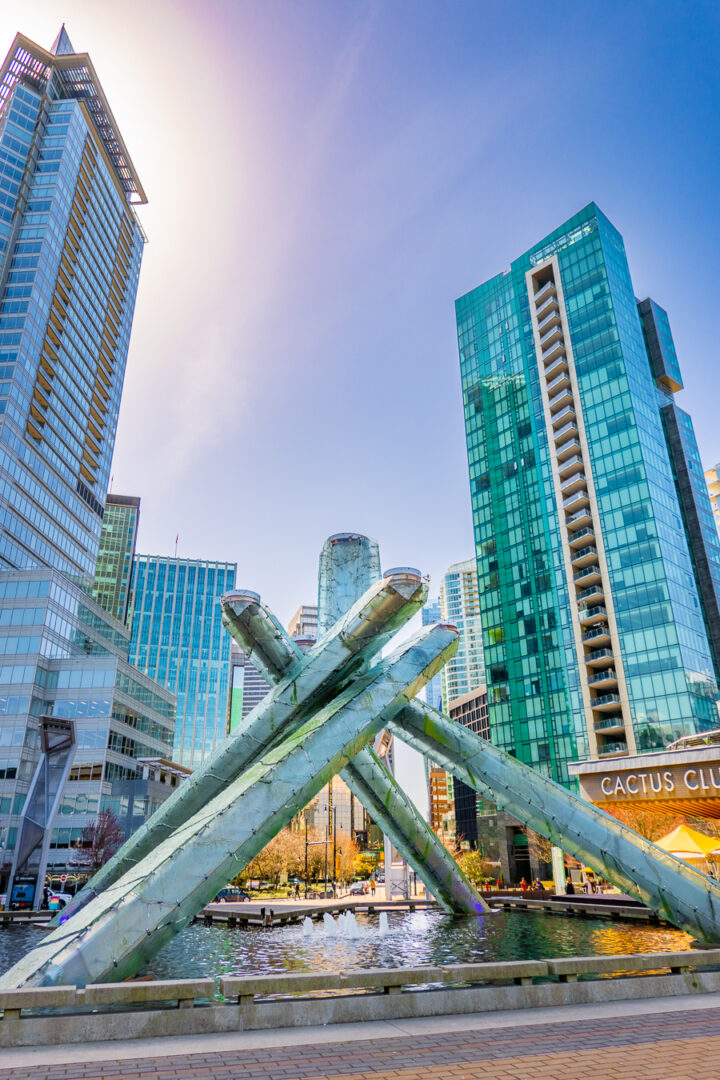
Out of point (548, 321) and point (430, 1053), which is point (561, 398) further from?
point (430, 1053)

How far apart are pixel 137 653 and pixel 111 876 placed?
531 ft

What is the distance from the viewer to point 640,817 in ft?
160

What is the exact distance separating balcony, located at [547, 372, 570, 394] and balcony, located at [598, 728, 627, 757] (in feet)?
132

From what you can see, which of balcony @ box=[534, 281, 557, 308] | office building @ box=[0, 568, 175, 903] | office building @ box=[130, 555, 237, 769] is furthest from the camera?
office building @ box=[130, 555, 237, 769]

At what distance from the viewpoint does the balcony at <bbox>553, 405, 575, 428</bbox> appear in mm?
79625

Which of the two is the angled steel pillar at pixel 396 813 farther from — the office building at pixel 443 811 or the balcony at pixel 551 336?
the office building at pixel 443 811

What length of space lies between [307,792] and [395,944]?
7466 millimetres

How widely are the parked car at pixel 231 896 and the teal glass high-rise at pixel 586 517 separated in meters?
31.1

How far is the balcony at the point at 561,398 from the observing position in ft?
265

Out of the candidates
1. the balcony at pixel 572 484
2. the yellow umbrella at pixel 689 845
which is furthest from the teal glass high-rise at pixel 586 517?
the yellow umbrella at pixel 689 845

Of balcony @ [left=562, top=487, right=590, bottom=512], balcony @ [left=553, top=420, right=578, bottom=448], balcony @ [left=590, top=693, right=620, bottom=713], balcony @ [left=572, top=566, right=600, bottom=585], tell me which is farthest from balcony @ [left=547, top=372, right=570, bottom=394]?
balcony @ [left=590, top=693, right=620, bottom=713]

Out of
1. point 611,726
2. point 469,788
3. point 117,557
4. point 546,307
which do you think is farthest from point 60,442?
point 469,788

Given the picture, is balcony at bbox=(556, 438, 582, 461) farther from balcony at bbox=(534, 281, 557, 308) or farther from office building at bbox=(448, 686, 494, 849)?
office building at bbox=(448, 686, 494, 849)

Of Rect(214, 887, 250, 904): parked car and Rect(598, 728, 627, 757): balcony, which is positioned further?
Rect(598, 728, 627, 757): balcony
